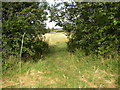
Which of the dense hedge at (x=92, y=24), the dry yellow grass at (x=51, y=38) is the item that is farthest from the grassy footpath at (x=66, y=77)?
→ the dry yellow grass at (x=51, y=38)

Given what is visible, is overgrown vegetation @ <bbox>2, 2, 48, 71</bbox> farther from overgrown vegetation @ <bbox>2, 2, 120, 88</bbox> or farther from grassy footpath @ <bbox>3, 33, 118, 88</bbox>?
grassy footpath @ <bbox>3, 33, 118, 88</bbox>

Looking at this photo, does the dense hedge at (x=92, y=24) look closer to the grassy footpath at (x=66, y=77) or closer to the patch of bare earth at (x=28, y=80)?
the grassy footpath at (x=66, y=77)

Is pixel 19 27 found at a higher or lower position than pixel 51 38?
higher

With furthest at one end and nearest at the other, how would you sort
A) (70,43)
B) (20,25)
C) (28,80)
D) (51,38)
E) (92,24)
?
(51,38), (70,43), (92,24), (20,25), (28,80)

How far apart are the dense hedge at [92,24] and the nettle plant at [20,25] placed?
32.5 inches

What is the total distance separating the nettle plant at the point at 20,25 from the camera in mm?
4078

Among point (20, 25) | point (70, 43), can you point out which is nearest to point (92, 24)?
point (70, 43)

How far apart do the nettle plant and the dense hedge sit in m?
0.82

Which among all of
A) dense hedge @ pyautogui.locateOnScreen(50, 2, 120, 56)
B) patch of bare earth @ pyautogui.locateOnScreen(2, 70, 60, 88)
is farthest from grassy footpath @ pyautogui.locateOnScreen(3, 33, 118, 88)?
dense hedge @ pyautogui.locateOnScreen(50, 2, 120, 56)

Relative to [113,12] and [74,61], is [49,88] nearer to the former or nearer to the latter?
[74,61]

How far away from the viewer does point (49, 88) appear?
278cm

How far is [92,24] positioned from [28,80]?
3.30 m

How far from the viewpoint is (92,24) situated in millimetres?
4512

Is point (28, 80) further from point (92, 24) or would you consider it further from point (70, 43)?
point (92, 24)
